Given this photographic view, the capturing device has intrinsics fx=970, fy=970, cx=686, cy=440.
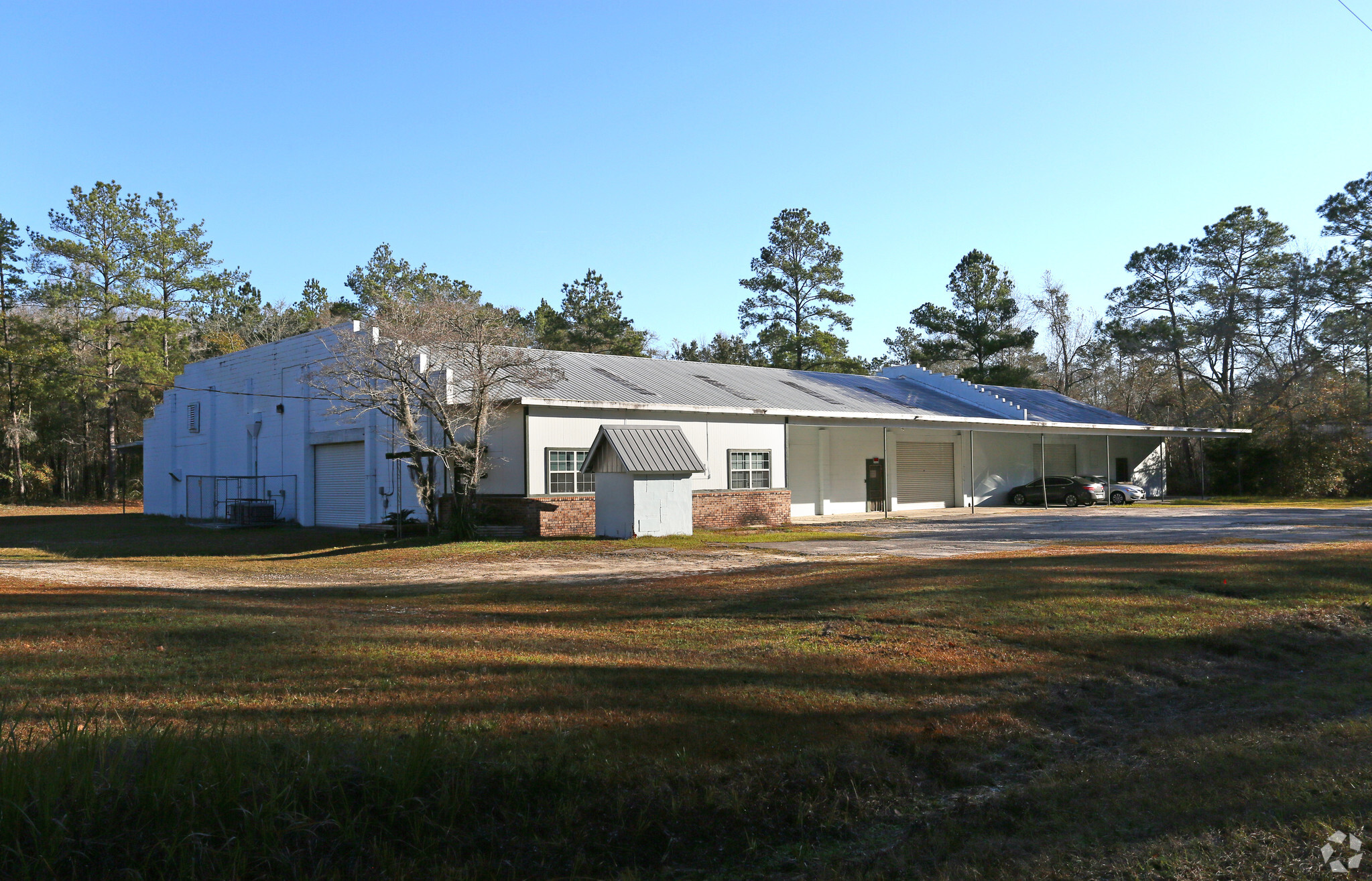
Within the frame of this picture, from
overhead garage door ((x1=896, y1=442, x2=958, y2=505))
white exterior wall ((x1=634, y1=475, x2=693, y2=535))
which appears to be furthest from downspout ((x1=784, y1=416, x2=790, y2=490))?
overhead garage door ((x1=896, y1=442, x2=958, y2=505))

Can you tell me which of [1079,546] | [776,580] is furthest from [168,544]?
[1079,546]

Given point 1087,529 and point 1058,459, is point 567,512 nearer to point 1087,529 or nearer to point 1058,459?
point 1087,529

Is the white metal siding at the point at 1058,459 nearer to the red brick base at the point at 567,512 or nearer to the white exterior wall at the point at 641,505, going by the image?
the red brick base at the point at 567,512

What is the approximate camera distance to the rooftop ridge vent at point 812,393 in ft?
105

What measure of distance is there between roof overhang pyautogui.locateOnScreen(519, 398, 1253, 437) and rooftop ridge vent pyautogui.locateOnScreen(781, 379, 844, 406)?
1.69 m

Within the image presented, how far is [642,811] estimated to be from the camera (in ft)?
14.5

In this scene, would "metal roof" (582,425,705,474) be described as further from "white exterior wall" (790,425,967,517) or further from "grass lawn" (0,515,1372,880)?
"grass lawn" (0,515,1372,880)

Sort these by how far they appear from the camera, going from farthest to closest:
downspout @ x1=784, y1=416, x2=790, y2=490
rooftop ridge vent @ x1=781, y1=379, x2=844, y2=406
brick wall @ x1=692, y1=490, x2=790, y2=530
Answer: rooftop ridge vent @ x1=781, y1=379, x2=844, y2=406, downspout @ x1=784, y1=416, x2=790, y2=490, brick wall @ x1=692, y1=490, x2=790, y2=530

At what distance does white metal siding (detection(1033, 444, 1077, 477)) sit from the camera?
131 ft

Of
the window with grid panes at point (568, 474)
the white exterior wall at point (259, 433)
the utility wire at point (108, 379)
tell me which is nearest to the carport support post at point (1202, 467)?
the window with grid panes at point (568, 474)

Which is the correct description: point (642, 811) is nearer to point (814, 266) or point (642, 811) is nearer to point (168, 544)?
point (168, 544)

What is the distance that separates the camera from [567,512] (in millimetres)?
23078

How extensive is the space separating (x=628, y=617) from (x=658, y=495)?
1269 centimetres

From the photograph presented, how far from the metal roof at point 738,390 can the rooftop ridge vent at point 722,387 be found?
0.09 ft
